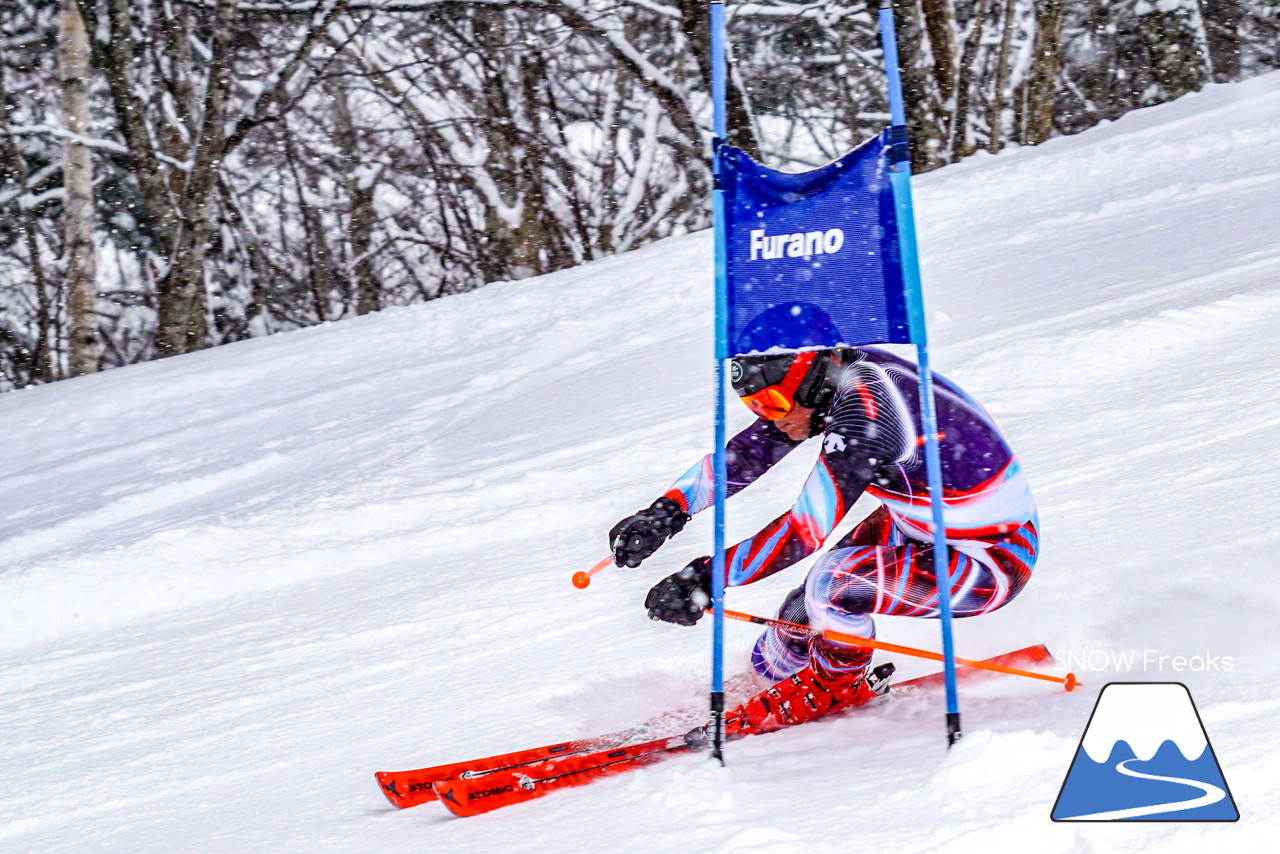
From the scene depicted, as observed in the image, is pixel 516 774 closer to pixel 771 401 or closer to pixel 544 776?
pixel 544 776

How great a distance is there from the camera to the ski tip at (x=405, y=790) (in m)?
2.90

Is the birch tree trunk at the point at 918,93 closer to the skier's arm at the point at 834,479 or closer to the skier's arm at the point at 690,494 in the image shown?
the skier's arm at the point at 690,494

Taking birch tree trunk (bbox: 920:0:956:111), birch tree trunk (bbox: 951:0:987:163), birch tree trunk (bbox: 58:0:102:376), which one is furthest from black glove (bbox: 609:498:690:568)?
birch tree trunk (bbox: 951:0:987:163)

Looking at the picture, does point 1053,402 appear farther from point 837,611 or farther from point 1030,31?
point 1030,31

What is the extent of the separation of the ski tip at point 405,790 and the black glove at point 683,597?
29.7 inches

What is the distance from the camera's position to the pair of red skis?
2.83 metres

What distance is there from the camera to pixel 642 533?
9.31 feet

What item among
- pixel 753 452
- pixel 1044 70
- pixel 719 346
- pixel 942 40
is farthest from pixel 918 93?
pixel 719 346

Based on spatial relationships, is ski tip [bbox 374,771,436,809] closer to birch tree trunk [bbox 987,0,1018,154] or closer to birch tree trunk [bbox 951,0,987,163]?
birch tree trunk [bbox 951,0,987,163]

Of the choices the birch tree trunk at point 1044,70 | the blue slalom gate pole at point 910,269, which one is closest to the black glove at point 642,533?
the blue slalom gate pole at point 910,269

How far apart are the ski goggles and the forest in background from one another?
8.87 metres

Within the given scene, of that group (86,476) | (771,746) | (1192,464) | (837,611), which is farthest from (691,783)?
(86,476)

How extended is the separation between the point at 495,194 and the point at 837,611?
39.1 feet

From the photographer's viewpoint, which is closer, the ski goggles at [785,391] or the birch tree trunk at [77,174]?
the ski goggles at [785,391]
